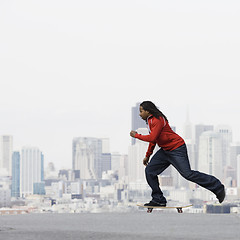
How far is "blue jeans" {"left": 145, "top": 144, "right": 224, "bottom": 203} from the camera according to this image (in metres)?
8.87

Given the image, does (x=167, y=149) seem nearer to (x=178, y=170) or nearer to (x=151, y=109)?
(x=178, y=170)

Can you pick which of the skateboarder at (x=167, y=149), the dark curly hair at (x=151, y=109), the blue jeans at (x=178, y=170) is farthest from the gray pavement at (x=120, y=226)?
the dark curly hair at (x=151, y=109)

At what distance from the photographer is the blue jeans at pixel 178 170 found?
29.1 ft

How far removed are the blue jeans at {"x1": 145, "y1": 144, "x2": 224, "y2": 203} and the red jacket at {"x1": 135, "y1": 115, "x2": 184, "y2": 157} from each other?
89 millimetres

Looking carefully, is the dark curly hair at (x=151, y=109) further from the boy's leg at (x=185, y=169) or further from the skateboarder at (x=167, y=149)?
the boy's leg at (x=185, y=169)

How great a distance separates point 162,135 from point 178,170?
→ 0.54 meters

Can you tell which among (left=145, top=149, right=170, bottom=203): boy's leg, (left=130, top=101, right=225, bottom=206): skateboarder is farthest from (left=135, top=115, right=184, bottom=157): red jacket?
(left=145, top=149, right=170, bottom=203): boy's leg

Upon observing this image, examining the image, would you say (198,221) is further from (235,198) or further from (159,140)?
(235,198)

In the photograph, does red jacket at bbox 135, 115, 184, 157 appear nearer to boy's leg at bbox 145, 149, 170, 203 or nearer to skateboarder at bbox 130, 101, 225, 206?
skateboarder at bbox 130, 101, 225, 206

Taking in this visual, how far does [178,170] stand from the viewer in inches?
350

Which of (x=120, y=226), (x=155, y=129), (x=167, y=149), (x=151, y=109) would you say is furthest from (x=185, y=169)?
(x=120, y=226)

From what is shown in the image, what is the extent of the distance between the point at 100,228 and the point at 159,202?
1160 mm

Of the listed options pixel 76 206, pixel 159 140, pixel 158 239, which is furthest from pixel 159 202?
pixel 76 206

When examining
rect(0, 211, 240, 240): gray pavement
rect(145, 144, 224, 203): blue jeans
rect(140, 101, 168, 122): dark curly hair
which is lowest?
rect(0, 211, 240, 240): gray pavement
